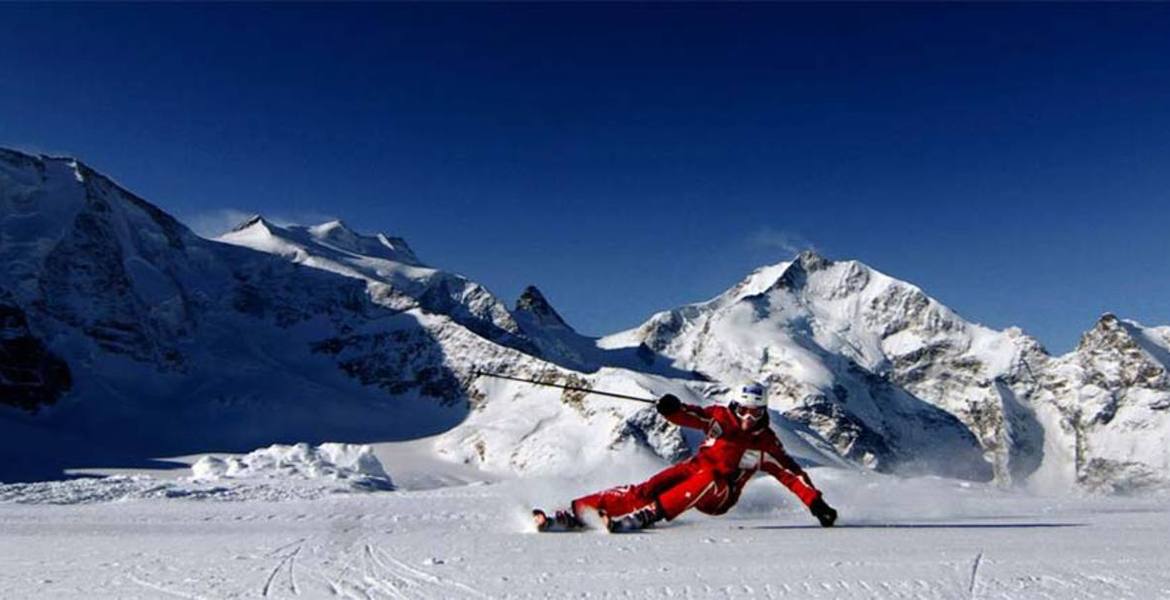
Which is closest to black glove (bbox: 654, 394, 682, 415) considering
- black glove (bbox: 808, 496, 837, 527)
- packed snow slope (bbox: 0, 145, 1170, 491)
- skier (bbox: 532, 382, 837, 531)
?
skier (bbox: 532, 382, 837, 531)

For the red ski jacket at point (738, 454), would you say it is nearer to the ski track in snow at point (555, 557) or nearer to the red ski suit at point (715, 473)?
the red ski suit at point (715, 473)

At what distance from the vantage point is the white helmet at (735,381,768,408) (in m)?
12.0

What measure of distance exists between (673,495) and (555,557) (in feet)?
11.2

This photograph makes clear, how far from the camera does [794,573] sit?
24.3 feet

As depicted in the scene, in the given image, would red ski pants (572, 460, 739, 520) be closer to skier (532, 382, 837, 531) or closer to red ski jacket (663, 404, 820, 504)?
skier (532, 382, 837, 531)

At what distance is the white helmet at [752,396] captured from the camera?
39.3 ft

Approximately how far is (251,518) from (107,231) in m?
156

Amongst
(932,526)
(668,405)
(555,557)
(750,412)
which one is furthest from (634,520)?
(932,526)

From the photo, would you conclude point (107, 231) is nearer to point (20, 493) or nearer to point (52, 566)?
point (20, 493)

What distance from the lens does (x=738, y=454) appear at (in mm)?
11688

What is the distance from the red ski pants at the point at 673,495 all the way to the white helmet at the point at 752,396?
3.42 feet

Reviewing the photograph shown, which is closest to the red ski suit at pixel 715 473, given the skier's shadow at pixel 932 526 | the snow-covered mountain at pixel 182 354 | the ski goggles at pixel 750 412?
the ski goggles at pixel 750 412

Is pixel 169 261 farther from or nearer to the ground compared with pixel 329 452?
farther from the ground

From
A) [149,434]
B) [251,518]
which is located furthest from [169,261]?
[251,518]
